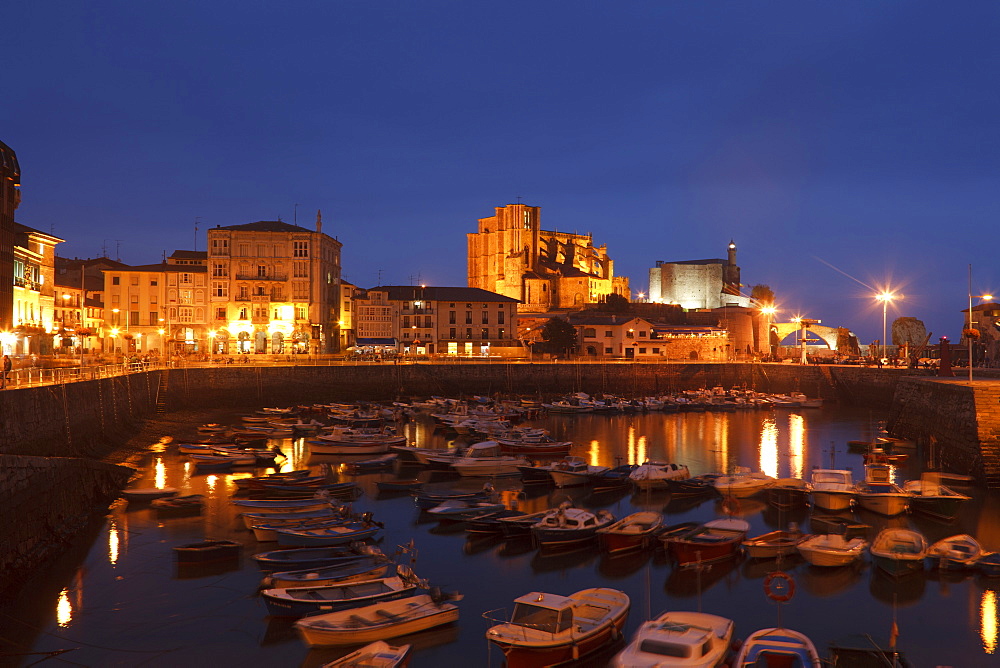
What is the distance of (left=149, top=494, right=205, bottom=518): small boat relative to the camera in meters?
27.7

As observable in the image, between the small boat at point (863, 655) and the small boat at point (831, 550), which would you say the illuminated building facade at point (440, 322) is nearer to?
the small boat at point (831, 550)

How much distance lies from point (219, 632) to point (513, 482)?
18.7m

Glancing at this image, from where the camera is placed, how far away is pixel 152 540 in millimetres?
24312

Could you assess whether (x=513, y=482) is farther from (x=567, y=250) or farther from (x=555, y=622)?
(x=567, y=250)

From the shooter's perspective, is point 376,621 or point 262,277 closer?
point 376,621

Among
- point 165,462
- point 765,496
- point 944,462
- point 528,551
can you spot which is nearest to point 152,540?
point 528,551

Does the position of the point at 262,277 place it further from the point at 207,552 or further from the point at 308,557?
the point at 308,557

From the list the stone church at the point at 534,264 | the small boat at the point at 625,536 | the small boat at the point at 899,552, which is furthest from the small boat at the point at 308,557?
the stone church at the point at 534,264

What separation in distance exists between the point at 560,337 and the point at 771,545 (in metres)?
72.9

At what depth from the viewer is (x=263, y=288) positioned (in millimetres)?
78875

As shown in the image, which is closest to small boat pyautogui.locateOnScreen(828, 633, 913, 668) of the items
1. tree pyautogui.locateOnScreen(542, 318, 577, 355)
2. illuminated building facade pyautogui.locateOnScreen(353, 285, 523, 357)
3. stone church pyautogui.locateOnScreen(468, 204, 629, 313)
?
illuminated building facade pyautogui.locateOnScreen(353, 285, 523, 357)

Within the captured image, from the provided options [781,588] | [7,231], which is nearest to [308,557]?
[781,588]

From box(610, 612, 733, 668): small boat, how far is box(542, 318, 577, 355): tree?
8019 cm

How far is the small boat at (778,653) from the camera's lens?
13.6 metres
